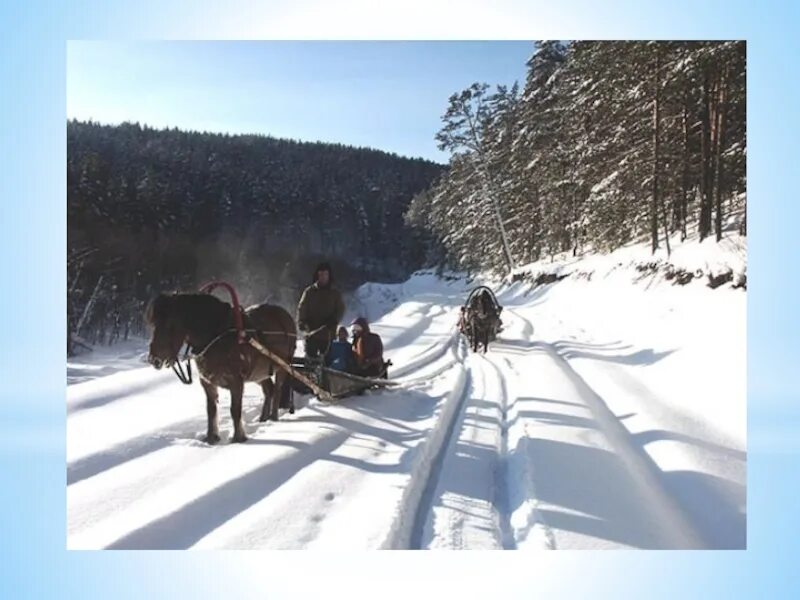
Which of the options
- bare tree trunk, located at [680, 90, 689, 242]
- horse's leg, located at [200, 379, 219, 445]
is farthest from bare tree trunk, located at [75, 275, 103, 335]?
bare tree trunk, located at [680, 90, 689, 242]

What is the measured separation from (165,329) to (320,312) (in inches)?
111

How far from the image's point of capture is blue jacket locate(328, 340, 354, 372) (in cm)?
759

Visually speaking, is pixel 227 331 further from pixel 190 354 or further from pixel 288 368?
Answer: pixel 288 368

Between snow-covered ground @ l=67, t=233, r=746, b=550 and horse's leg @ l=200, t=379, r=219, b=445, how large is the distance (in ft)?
0.45

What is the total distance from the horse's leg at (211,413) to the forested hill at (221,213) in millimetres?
1967

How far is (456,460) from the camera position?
15.4ft

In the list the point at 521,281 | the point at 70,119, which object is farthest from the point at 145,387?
the point at 521,281

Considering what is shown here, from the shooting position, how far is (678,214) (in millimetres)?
12633

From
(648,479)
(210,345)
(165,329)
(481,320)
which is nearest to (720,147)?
(481,320)

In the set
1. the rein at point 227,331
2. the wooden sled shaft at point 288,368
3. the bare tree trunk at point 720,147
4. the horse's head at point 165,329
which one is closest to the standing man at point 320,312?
the wooden sled shaft at point 288,368

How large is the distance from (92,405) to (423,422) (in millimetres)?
3446

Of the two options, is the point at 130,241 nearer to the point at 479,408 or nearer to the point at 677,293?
the point at 479,408

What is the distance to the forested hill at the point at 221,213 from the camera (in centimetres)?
786

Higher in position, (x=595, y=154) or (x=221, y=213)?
(x=595, y=154)
